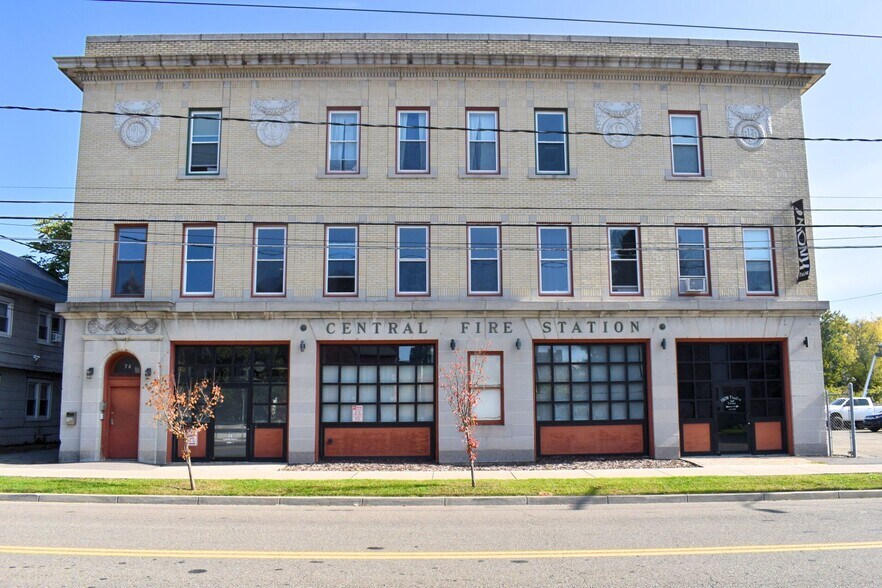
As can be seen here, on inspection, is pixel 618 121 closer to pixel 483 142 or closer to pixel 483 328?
pixel 483 142

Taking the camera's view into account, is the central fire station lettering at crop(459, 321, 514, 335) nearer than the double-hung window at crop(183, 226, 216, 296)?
Yes

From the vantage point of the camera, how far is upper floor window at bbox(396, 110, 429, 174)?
20.2 meters

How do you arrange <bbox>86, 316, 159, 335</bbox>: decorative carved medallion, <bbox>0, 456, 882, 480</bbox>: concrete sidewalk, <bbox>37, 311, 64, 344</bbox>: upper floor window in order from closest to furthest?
<bbox>0, 456, 882, 480</bbox>: concrete sidewalk < <bbox>86, 316, 159, 335</bbox>: decorative carved medallion < <bbox>37, 311, 64, 344</bbox>: upper floor window

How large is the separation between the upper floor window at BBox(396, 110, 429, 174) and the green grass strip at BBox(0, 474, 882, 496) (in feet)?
29.2

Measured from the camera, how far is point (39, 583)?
23.6ft

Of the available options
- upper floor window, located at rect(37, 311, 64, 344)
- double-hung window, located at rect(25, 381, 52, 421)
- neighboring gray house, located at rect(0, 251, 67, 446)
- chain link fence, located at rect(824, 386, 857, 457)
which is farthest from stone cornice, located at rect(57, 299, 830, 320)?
double-hung window, located at rect(25, 381, 52, 421)

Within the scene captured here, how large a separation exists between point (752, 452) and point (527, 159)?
10116 millimetres

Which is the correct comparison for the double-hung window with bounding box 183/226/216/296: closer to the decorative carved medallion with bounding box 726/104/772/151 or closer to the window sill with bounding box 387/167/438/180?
the window sill with bounding box 387/167/438/180

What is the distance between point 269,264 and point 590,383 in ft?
30.5

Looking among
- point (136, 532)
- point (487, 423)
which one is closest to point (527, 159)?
point (487, 423)

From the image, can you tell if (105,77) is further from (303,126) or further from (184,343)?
(184,343)

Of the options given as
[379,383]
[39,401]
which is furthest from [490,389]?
[39,401]

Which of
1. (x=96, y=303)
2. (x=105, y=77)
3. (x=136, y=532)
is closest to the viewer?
(x=136, y=532)

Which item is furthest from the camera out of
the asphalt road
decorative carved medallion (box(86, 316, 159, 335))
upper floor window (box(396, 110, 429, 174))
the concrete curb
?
upper floor window (box(396, 110, 429, 174))
